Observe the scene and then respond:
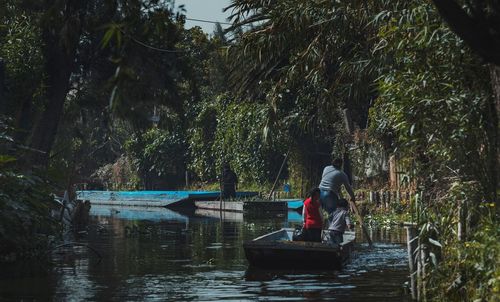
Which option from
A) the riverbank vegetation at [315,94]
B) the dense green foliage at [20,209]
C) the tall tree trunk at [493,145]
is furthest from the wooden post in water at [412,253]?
the dense green foliage at [20,209]

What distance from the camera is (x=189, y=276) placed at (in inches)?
608

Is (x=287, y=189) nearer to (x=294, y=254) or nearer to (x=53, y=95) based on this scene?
(x=53, y=95)

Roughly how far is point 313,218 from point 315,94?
14534 millimetres

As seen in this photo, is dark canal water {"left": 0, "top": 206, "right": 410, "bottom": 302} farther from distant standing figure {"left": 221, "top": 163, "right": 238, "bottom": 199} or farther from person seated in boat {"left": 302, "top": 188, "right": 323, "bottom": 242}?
distant standing figure {"left": 221, "top": 163, "right": 238, "bottom": 199}

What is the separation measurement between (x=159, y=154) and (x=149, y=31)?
4486cm

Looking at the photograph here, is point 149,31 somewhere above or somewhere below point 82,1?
below

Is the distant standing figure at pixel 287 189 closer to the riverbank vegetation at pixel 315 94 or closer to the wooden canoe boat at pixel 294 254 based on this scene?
the riverbank vegetation at pixel 315 94

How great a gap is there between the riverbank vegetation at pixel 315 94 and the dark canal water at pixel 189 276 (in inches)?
50.8

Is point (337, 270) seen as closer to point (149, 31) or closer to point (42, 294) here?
point (42, 294)

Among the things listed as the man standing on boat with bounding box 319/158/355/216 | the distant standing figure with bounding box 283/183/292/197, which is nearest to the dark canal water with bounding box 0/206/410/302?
the man standing on boat with bounding box 319/158/355/216

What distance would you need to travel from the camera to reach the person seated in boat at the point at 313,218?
1669 centimetres

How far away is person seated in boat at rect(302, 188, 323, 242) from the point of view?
16.7m

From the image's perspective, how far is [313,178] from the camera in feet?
129

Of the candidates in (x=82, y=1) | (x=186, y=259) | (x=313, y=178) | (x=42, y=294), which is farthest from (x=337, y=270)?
(x=313, y=178)
